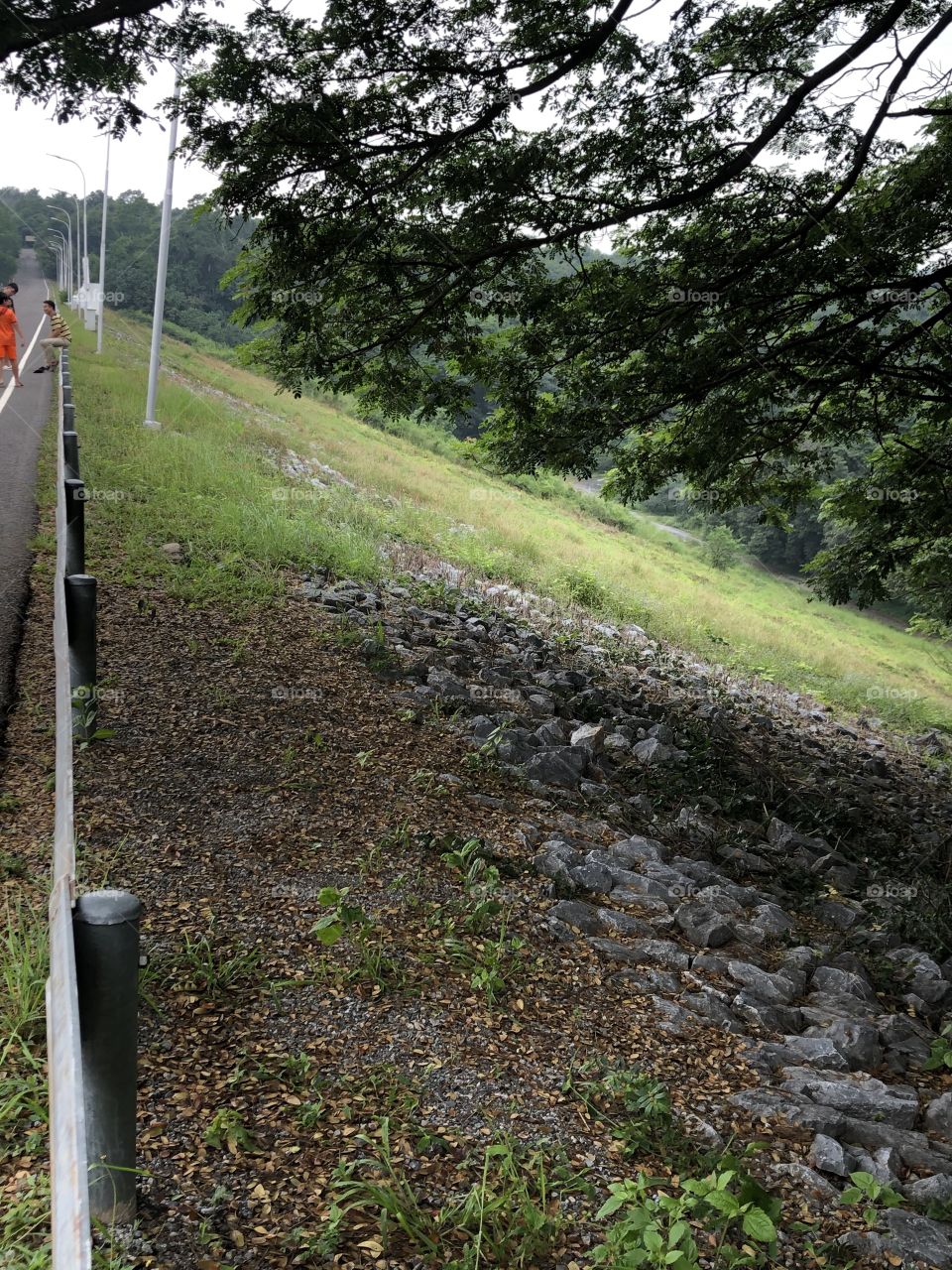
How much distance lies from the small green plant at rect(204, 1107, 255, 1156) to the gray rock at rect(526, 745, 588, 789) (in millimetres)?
3157

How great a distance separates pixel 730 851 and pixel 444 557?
884cm

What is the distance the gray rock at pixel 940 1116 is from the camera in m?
2.88

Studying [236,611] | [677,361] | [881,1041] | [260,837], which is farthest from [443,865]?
[677,361]

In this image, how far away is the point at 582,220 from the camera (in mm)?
5516

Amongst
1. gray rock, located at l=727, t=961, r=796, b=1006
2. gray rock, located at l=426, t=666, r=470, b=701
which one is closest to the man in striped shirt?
gray rock, located at l=426, t=666, r=470, b=701

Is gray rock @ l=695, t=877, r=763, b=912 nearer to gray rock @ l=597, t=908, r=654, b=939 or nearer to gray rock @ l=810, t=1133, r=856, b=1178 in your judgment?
gray rock @ l=597, t=908, r=654, b=939

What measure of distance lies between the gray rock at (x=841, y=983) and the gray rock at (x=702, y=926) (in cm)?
42

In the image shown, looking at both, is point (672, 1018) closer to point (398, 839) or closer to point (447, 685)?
point (398, 839)

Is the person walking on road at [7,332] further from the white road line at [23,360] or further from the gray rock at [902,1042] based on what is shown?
the gray rock at [902,1042]

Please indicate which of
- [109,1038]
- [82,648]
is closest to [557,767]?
[82,648]

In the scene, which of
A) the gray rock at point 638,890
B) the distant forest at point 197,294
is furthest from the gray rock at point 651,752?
the distant forest at point 197,294

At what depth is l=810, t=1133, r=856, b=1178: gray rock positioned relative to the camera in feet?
8.35

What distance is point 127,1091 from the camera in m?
1.81

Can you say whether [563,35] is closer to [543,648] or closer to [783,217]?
[783,217]
